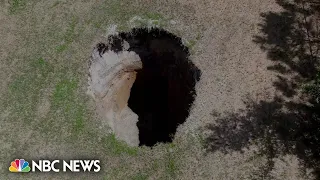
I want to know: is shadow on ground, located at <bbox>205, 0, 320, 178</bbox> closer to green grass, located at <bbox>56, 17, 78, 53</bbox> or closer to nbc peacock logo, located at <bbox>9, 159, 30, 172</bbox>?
nbc peacock logo, located at <bbox>9, 159, 30, 172</bbox>

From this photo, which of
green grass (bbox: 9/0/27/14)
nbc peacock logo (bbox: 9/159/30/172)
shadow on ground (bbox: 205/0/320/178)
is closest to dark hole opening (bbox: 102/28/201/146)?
shadow on ground (bbox: 205/0/320/178)

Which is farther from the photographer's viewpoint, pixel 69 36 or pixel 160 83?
pixel 160 83

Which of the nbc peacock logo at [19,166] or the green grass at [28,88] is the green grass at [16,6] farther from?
the nbc peacock logo at [19,166]

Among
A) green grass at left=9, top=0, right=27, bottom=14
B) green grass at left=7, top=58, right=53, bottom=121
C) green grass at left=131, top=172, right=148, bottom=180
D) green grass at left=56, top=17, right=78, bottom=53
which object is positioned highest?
green grass at left=9, top=0, right=27, bottom=14

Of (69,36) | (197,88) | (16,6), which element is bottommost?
(197,88)

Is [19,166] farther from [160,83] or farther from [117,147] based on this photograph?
[160,83]

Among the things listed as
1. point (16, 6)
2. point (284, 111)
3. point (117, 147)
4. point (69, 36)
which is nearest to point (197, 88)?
point (284, 111)

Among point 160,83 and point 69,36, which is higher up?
point 69,36

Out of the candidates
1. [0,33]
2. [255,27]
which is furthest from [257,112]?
[0,33]
